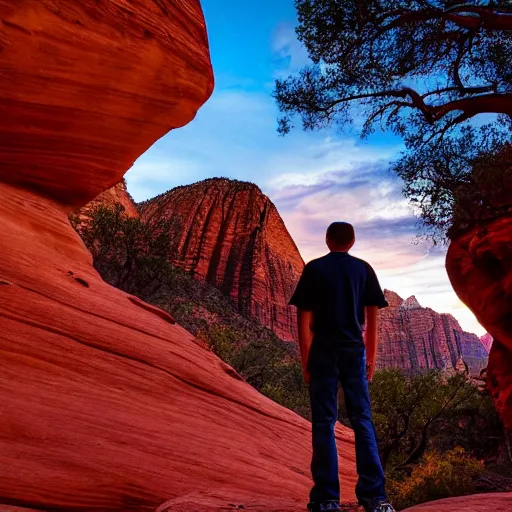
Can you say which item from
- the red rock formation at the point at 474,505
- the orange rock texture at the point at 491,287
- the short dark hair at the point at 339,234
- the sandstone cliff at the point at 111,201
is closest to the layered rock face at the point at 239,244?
the sandstone cliff at the point at 111,201

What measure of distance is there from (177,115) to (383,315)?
142848mm

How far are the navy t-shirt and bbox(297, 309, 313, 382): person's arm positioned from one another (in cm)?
5

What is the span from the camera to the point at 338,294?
379 cm

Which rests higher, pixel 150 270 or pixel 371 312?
pixel 150 270

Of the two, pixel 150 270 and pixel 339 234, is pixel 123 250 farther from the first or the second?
pixel 339 234

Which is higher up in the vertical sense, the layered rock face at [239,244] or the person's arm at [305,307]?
the layered rock face at [239,244]

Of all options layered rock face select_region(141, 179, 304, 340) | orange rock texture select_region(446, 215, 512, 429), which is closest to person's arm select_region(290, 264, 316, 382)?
orange rock texture select_region(446, 215, 512, 429)

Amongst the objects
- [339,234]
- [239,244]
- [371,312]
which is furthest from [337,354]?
[239,244]

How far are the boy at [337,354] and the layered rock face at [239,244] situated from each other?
5882 cm

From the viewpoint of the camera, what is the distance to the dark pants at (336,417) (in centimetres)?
339

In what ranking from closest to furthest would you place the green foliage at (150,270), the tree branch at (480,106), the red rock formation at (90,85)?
the red rock formation at (90,85) → the tree branch at (480,106) → the green foliage at (150,270)

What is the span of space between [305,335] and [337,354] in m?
0.30

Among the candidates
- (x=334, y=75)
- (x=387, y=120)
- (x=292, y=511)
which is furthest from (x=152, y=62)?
(x=387, y=120)

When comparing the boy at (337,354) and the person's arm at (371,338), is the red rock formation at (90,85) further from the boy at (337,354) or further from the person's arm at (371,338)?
the person's arm at (371,338)
